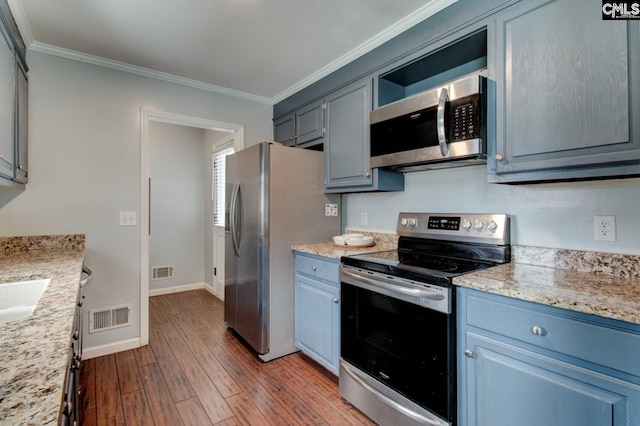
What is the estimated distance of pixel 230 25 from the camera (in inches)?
80.0

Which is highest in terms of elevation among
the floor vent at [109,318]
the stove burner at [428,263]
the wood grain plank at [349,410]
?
the stove burner at [428,263]

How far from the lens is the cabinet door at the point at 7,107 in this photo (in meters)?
1.59

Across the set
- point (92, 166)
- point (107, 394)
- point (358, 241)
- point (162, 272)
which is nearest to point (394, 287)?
point (358, 241)

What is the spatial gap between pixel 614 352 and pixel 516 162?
2.79 ft

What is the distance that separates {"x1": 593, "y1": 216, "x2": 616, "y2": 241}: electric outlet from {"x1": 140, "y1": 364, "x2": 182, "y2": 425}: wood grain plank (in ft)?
7.75

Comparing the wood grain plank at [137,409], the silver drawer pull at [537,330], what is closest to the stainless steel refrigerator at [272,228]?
the wood grain plank at [137,409]

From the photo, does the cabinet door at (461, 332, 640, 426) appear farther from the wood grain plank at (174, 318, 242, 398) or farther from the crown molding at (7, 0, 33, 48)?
the crown molding at (7, 0, 33, 48)

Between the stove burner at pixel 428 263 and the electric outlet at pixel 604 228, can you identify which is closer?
the electric outlet at pixel 604 228

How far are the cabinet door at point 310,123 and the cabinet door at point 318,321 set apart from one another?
1.24 metres

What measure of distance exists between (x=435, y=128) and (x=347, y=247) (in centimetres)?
106

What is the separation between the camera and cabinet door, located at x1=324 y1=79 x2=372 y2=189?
89.7 inches

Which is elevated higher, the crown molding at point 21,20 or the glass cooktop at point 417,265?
the crown molding at point 21,20

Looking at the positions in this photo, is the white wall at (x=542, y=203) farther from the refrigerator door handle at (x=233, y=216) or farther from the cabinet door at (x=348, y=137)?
the refrigerator door handle at (x=233, y=216)

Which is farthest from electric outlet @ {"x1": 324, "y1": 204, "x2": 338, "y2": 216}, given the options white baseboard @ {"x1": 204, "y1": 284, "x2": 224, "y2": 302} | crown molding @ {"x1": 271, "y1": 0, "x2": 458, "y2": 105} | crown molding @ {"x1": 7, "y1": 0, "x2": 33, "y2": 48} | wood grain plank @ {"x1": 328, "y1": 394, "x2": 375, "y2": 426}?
crown molding @ {"x1": 7, "y1": 0, "x2": 33, "y2": 48}
